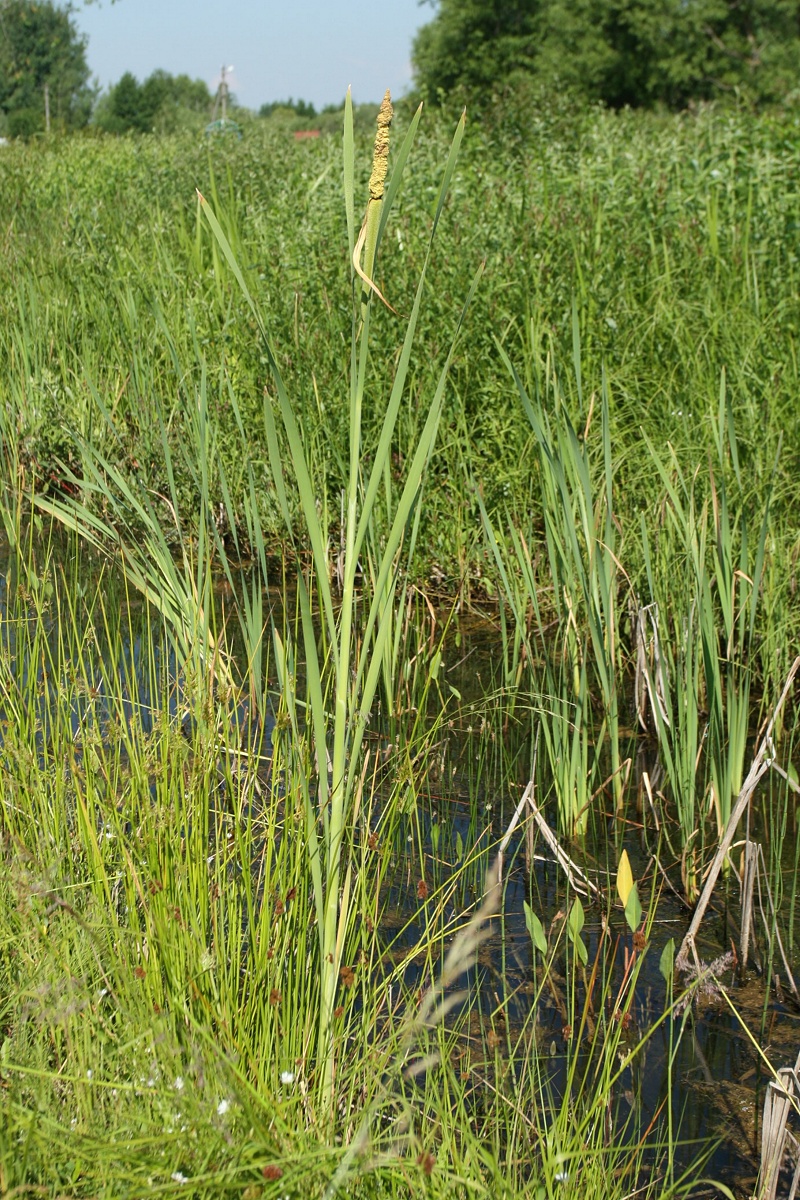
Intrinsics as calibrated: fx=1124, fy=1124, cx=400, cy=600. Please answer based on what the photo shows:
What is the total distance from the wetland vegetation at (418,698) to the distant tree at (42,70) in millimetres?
20510

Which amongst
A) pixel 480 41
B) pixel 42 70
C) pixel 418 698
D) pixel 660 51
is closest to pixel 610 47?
pixel 660 51

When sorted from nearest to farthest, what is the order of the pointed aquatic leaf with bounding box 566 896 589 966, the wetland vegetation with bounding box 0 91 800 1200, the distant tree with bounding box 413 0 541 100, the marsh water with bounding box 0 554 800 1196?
the wetland vegetation with bounding box 0 91 800 1200 → the pointed aquatic leaf with bounding box 566 896 589 966 → the marsh water with bounding box 0 554 800 1196 → the distant tree with bounding box 413 0 541 100

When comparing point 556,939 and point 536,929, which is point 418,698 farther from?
point 536,929

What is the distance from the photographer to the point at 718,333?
435 centimetres

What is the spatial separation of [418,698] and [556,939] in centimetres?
100

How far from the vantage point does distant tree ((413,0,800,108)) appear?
38.8 meters

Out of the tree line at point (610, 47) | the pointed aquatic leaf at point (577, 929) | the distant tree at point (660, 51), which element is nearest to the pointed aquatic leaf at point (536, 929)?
the pointed aquatic leaf at point (577, 929)

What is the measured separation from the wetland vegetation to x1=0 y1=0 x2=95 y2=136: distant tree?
20510 mm

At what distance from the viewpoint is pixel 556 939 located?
2.35m

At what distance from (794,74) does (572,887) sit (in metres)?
40.1

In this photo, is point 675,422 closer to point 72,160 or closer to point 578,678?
point 578,678

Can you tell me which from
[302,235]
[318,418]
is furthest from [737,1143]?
[302,235]

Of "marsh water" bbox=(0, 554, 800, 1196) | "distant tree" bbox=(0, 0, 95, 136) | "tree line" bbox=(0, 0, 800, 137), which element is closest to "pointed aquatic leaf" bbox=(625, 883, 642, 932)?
"marsh water" bbox=(0, 554, 800, 1196)

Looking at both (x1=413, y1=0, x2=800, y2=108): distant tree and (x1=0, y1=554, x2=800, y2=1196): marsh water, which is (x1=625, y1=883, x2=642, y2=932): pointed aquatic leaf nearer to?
(x1=0, y1=554, x2=800, y2=1196): marsh water
